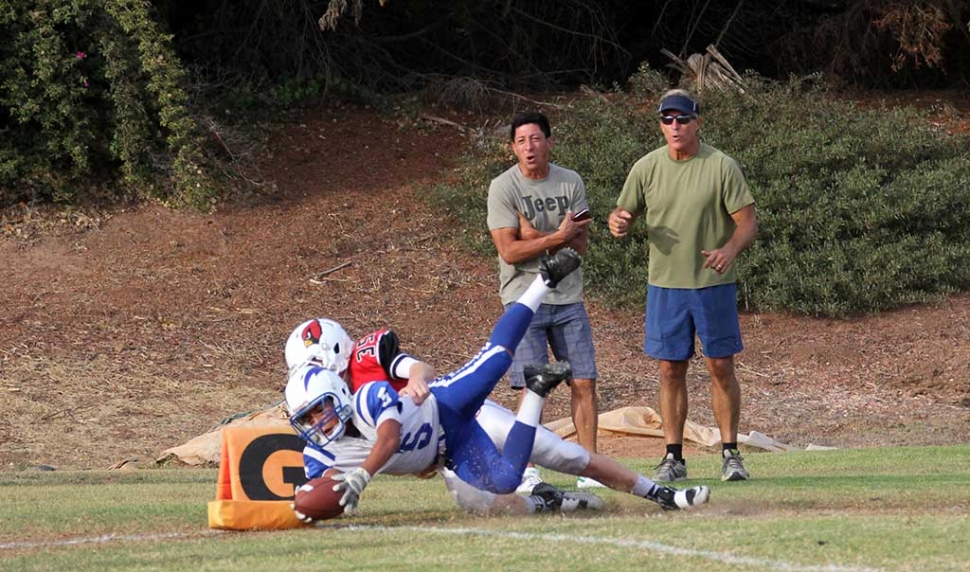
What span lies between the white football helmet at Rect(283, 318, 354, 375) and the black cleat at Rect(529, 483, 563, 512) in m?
1.18

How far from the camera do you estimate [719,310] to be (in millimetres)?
8305

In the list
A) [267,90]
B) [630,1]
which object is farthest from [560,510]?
[630,1]

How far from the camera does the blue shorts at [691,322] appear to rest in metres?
8.29

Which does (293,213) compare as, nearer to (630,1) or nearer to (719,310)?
(630,1)

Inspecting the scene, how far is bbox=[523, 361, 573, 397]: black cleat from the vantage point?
6590 mm

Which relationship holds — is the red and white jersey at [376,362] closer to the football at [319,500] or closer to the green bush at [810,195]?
the football at [319,500]

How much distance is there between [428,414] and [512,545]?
1.12 meters

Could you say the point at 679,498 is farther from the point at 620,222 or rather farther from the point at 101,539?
the point at 101,539

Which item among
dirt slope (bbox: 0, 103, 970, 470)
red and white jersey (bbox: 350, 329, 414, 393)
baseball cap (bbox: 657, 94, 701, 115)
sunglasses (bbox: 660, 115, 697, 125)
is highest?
baseball cap (bbox: 657, 94, 701, 115)

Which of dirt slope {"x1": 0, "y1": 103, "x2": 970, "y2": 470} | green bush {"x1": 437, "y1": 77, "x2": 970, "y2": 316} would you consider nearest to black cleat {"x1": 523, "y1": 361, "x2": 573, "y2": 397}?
dirt slope {"x1": 0, "y1": 103, "x2": 970, "y2": 470}

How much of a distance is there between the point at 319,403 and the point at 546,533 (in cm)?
123

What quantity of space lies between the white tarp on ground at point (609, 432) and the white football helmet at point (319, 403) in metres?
4.62

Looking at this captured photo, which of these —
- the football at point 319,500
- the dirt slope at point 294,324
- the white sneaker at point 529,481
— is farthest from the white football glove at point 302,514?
the dirt slope at point 294,324

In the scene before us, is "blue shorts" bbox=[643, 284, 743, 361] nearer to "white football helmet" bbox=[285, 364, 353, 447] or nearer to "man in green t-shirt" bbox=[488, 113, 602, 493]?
"man in green t-shirt" bbox=[488, 113, 602, 493]
